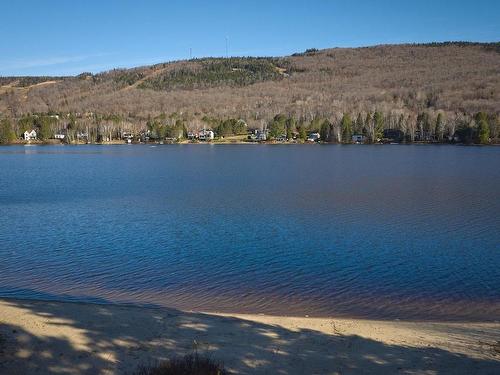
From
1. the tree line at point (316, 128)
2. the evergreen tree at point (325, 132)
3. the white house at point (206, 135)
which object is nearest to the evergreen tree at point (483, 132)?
the tree line at point (316, 128)

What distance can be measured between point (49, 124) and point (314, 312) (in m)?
178

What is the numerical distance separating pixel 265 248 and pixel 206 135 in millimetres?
145885

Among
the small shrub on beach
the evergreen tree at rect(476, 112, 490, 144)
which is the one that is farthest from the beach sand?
the evergreen tree at rect(476, 112, 490, 144)

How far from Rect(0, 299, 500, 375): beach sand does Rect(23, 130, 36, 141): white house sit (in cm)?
17684

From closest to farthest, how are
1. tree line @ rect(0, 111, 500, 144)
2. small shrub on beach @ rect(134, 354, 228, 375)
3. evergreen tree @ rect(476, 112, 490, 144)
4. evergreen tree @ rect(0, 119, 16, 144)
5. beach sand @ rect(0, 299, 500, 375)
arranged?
1. small shrub on beach @ rect(134, 354, 228, 375)
2. beach sand @ rect(0, 299, 500, 375)
3. evergreen tree @ rect(476, 112, 490, 144)
4. tree line @ rect(0, 111, 500, 144)
5. evergreen tree @ rect(0, 119, 16, 144)

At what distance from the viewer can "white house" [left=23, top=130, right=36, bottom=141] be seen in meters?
174

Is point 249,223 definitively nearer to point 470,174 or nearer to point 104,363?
point 104,363

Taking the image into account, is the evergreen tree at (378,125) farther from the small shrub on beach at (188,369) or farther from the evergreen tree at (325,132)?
the small shrub on beach at (188,369)

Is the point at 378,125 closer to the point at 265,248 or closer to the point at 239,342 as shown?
the point at 265,248

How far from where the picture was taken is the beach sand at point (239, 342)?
401 inches

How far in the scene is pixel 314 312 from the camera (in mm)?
15117

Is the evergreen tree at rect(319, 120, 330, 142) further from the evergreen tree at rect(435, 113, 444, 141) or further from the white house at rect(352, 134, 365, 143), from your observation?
the evergreen tree at rect(435, 113, 444, 141)

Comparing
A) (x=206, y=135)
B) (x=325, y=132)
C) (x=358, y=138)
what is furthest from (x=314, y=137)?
(x=206, y=135)

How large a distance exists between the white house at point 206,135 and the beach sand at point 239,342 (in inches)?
5967
